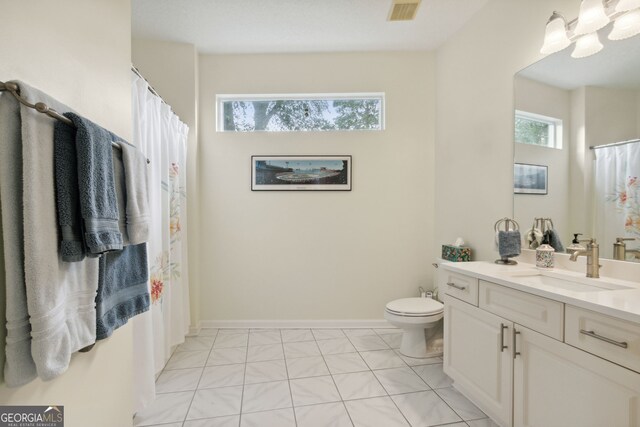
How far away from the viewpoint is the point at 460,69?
255 centimetres

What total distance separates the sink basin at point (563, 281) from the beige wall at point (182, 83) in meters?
2.61

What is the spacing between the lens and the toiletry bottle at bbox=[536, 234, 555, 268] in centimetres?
173

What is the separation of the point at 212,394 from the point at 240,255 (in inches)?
51.5

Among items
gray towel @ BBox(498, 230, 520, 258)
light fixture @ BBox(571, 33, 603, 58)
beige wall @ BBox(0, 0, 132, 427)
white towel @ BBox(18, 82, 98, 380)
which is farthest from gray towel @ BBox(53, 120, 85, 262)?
light fixture @ BBox(571, 33, 603, 58)

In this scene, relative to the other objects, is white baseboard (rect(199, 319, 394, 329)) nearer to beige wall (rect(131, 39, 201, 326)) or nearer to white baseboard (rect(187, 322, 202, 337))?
white baseboard (rect(187, 322, 202, 337))

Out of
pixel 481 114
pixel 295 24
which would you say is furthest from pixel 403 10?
pixel 481 114

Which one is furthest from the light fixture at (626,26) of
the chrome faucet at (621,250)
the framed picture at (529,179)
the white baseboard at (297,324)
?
the white baseboard at (297,324)

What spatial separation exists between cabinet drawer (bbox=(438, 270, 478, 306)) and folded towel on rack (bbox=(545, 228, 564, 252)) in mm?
546

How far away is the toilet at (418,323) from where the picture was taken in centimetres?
228

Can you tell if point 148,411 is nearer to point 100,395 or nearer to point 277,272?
point 100,395

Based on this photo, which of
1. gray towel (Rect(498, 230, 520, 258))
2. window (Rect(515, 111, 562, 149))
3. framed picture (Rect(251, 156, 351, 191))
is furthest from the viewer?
framed picture (Rect(251, 156, 351, 191))

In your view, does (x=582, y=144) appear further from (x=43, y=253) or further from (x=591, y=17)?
(x=43, y=253)

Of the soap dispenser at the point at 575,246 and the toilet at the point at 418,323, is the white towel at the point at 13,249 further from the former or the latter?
the soap dispenser at the point at 575,246

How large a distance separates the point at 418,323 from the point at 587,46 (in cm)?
198
